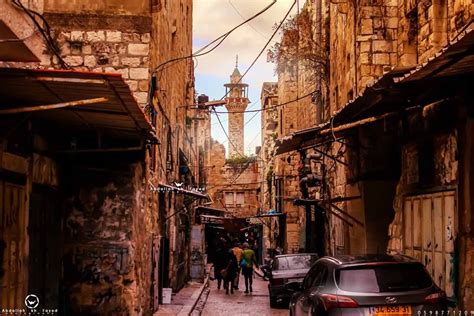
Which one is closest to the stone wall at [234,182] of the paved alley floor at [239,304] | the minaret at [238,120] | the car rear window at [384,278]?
the minaret at [238,120]

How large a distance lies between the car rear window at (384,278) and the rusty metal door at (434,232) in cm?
195

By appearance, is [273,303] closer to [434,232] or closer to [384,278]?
[434,232]

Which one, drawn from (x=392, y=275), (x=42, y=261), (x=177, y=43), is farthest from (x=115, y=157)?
Answer: (x=177, y=43)

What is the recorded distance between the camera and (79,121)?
10.5 metres

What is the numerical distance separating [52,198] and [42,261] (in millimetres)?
1252

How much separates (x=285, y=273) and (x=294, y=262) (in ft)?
2.16

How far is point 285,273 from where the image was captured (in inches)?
765

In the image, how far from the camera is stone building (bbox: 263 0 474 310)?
9.52 meters

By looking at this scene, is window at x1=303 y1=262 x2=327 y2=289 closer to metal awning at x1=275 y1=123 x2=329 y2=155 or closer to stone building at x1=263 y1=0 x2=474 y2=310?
stone building at x1=263 y1=0 x2=474 y2=310

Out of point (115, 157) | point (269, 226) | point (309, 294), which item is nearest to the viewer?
point (309, 294)

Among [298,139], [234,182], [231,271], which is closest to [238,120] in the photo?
[234,182]

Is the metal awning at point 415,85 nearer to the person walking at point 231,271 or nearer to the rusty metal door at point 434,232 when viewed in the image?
the rusty metal door at point 434,232

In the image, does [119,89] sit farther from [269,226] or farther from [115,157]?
[269,226]

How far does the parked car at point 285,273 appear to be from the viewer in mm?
19156
